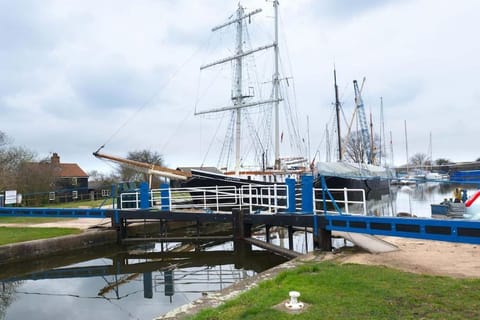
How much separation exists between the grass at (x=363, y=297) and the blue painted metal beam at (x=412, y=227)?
148 cm

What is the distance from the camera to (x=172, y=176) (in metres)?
26.1

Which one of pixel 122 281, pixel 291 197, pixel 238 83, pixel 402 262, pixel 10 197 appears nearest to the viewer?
pixel 402 262

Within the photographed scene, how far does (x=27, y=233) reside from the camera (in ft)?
56.3

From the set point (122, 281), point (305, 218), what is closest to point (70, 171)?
point (122, 281)

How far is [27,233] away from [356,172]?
25.6 meters

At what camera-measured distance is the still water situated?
9688 mm

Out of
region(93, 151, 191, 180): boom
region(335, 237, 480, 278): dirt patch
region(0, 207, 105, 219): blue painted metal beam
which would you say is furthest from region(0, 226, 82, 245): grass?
region(335, 237, 480, 278): dirt patch

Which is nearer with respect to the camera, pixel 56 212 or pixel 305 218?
pixel 305 218

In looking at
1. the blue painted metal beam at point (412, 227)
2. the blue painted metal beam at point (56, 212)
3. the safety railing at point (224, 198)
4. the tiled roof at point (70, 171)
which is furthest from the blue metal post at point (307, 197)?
the tiled roof at point (70, 171)

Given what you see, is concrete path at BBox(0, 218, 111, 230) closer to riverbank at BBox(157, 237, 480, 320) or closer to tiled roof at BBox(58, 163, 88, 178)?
riverbank at BBox(157, 237, 480, 320)

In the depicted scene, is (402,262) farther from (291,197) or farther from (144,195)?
(144,195)

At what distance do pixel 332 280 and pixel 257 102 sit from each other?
78.5ft

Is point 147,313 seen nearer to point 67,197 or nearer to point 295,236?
point 295,236

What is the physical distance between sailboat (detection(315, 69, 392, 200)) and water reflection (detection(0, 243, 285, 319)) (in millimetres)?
4576
